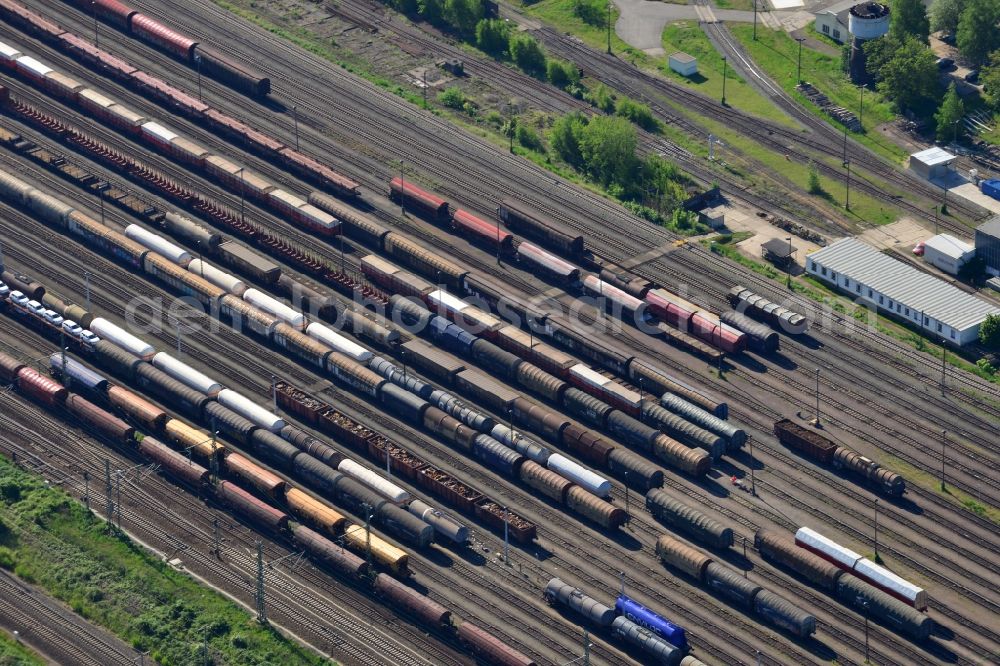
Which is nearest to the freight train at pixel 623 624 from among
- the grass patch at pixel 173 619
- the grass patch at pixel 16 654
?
the grass patch at pixel 173 619

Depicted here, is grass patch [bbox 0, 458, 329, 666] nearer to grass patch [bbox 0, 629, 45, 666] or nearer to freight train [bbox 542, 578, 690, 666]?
grass patch [bbox 0, 629, 45, 666]

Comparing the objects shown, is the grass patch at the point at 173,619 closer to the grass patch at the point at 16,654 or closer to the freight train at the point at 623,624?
the grass patch at the point at 16,654

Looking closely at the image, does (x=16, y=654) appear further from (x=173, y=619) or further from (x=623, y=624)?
(x=623, y=624)

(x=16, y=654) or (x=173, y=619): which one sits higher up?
(x=16, y=654)

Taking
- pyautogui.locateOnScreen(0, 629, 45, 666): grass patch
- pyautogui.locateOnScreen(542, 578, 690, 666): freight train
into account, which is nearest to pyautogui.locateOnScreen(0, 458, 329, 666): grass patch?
pyautogui.locateOnScreen(0, 629, 45, 666): grass patch

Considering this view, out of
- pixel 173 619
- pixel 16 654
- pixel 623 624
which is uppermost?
pixel 16 654

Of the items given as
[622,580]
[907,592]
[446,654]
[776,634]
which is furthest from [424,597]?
[907,592]

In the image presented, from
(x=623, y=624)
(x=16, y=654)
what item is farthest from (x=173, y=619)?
(x=623, y=624)

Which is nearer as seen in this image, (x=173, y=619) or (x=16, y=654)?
(x=16, y=654)
